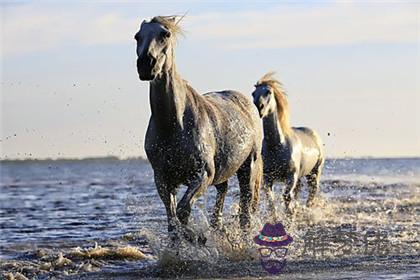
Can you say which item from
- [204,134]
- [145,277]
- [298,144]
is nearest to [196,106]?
[204,134]

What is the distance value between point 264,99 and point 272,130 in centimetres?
78

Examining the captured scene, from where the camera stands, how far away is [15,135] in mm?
8047

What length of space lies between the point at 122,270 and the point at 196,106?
1715 millimetres

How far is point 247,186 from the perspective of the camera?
31.0ft

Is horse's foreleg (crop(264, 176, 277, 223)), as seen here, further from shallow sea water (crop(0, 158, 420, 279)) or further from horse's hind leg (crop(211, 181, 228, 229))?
horse's hind leg (crop(211, 181, 228, 229))

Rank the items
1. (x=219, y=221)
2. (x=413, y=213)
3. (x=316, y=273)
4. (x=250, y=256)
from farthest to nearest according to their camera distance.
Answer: (x=413, y=213)
(x=219, y=221)
(x=250, y=256)
(x=316, y=273)

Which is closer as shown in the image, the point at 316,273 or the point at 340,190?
the point at 316,273

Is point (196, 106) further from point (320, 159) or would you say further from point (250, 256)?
point (320, 159)

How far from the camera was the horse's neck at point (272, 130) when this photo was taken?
12980mm

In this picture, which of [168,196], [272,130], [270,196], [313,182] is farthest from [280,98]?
[168,196]

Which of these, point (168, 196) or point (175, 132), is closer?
point (175, 132)

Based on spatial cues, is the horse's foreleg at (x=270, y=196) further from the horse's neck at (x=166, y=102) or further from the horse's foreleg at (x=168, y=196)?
the horse's neck at (x=166, y=102)

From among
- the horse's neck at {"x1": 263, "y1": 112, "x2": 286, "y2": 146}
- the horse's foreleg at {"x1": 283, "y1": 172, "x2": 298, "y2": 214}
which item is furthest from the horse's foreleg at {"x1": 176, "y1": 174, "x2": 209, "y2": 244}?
the horse's neck at {"x1": 263, "y1": 112, "x2": 286, "y2": 146}

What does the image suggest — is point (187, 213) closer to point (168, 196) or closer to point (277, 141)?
point (168, 196)
